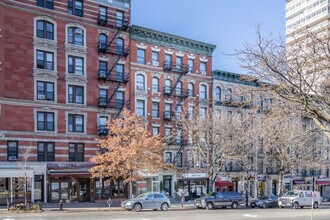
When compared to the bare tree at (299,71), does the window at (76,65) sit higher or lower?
higher

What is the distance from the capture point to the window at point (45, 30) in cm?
4009

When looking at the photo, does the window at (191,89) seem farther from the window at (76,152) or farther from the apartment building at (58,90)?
the window at (76,152)

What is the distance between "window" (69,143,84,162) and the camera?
41.4 meters

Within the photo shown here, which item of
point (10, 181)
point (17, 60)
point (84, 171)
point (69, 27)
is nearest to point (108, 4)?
point (69, 27)

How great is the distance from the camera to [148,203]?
33.2 metres

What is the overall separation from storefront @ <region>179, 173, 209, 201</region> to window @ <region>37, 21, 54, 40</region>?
22083 mm

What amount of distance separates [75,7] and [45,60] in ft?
21.3

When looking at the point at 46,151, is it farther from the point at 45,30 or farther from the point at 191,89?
the point at 191,89

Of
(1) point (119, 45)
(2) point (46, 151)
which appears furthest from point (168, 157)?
(2) point (46, 151)

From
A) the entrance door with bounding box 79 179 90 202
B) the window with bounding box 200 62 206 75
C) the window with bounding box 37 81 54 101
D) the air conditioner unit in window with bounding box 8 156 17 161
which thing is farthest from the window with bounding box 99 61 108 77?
the window with bounding box 200 62 206 75

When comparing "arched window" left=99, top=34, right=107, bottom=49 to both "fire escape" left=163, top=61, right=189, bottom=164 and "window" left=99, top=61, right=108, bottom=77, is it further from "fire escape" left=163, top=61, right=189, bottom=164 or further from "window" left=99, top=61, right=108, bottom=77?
"fire escape" left=163, top=61, right=189, bottom=164

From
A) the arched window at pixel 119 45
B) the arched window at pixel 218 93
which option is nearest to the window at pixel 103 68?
the arched window at pixel 119 45

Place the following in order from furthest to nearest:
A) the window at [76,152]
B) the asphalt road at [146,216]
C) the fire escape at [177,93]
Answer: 1. the fire escape at [177,93]
2. the window at [76,152]
3. the asphalt road at [146,216]

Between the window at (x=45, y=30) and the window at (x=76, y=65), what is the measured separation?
286cm
